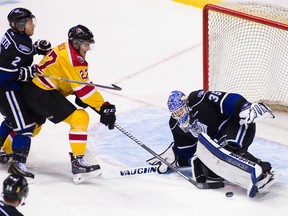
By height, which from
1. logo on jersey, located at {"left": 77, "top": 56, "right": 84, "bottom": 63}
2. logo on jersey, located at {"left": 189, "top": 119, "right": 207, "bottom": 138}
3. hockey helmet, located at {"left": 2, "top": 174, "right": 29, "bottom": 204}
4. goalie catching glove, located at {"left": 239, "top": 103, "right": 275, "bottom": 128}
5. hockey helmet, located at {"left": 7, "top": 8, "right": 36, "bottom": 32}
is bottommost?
logo on jersey, located at {"left": 189, "top": 119, "right": 207, "bottom": 138}

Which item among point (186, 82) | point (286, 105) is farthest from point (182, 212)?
point (186, 82)

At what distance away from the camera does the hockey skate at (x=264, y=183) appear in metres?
4.72

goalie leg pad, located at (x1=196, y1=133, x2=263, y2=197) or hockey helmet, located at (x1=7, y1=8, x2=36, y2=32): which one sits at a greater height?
hockey helmet, located at (x1=7, y1=8, x2=36, y2=32)

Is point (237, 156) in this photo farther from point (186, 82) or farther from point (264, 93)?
point (186, 82)

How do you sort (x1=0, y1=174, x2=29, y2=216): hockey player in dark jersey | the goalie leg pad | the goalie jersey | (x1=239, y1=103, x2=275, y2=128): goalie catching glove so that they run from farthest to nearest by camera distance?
1. the goalie jersey
2. (x1=239, y1=103, x2=275, y2=128): goalie catching glove
3. the goalie leg pad
4. (x1=0, y1=174, x2=29, y2=216): hockey player in dark jersey

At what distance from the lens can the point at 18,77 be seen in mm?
5043

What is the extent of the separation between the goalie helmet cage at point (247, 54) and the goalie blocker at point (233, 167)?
1359 millimetres

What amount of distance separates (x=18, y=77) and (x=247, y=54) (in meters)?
2.06

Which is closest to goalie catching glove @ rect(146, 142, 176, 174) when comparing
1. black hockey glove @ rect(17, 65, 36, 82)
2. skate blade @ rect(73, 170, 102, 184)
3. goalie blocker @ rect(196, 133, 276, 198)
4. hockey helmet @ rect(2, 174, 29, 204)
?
goalie blocker @ rect(196, 133, 276, 198)

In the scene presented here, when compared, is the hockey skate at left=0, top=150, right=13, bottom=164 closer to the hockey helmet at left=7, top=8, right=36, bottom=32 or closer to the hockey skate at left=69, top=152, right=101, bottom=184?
the hockey skate at left=69, top=152, right=101, bottom=184

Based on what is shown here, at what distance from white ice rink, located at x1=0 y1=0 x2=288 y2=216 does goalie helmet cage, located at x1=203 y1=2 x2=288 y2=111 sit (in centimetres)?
24

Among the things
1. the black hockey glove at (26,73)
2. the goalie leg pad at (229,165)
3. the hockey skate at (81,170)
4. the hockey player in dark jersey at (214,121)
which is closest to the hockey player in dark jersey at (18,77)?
the black hockey glove at (26,73)

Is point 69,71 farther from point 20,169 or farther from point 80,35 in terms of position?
point 20,169

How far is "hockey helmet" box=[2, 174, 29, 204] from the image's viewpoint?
334 centimetres
